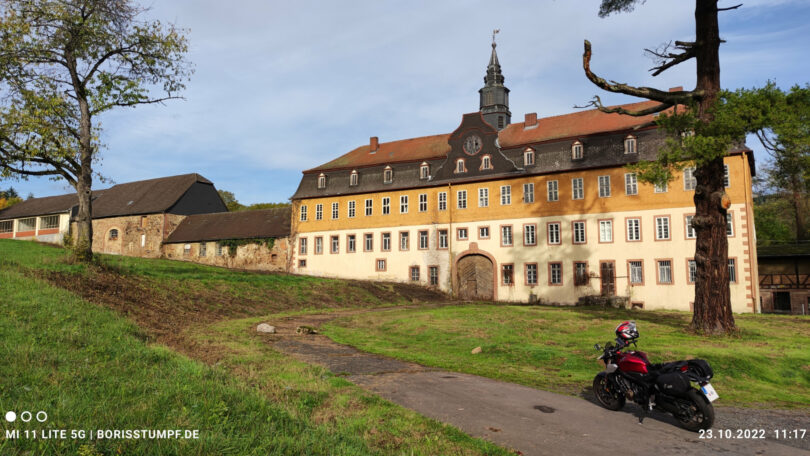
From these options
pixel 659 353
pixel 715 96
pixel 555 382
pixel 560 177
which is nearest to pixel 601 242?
pixel 560 177

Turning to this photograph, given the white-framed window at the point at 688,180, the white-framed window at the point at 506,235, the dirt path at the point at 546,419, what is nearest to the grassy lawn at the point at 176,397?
the dirt path at the point at 546,419

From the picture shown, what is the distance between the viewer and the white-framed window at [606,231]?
106ft

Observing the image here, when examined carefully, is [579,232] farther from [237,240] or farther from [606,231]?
[237,240]

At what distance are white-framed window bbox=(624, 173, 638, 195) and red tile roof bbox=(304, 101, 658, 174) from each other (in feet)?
10.4

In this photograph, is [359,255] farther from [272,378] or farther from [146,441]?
[146,441]

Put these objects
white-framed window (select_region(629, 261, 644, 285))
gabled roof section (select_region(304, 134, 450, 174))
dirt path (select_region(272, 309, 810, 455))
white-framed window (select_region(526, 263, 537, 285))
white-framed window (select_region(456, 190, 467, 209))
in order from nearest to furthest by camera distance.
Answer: dirt path (select_region(272, 309, 810, 455))
white-framed window (select_region(629, 261, 644, 285))
white-framed window (select_region(526, 263, 537, 285))
white-framed window (select_region(456, 190, 467, 209))
gabled roof section (select_region(304, 134, 450, 174))

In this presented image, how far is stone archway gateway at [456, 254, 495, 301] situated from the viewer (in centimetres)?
3616

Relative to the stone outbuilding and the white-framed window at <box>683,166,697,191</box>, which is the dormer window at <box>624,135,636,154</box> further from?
the stone outbuilding

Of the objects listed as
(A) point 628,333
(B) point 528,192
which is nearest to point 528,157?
(B) point 528,192

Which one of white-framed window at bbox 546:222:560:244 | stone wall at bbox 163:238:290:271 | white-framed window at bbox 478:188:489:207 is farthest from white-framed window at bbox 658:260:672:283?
stone wall at bbox 163:238:290:271

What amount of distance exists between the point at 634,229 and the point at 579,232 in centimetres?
340

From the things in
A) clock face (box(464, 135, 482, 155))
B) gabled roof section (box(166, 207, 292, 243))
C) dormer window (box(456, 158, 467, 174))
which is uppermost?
clock face (box(464, 135, 482, 155))

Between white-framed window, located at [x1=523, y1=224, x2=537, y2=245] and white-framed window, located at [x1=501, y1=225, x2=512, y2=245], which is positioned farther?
white-framed window, located at [x1=501, y1=225, x2=512, y2=245]

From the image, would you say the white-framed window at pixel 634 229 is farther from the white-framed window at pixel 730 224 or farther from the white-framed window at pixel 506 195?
the white-framed window at pixel 506 195
